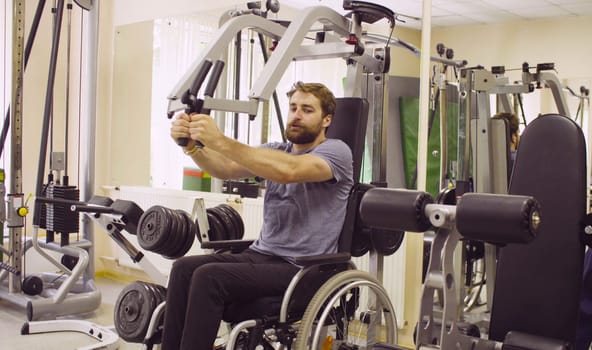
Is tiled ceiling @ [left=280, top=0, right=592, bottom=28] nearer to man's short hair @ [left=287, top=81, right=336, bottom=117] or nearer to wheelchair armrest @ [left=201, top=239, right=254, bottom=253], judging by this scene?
man's short hair @ [left=287, top=81, right=336, bottom=117]

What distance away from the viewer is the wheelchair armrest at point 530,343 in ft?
5.15

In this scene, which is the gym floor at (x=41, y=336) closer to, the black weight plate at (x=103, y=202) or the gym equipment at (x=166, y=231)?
the black weight plate at (x=103, y=202)

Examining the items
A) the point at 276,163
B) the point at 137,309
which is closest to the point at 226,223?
the point at 137,309

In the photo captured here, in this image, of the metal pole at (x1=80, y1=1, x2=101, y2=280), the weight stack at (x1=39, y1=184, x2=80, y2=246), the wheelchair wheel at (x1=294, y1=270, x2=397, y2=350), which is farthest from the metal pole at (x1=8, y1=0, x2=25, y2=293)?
the wheelchair wheel at (x1=294, y1=270, x2=397, y2=350)

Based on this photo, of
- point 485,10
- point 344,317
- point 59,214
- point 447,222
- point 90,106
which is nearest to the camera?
point 447,222

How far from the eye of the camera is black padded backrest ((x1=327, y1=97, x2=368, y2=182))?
2459mm

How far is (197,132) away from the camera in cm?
196

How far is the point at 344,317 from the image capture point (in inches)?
90.7

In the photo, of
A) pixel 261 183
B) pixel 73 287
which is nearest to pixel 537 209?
pixel 261 183

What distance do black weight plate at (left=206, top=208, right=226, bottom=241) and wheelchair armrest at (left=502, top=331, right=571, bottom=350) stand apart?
1345 millimetres

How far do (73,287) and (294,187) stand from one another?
2151mm

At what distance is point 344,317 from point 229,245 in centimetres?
53

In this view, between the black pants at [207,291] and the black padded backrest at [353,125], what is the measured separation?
525mm

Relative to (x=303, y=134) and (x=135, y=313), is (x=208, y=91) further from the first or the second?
(x=135, y=313)
